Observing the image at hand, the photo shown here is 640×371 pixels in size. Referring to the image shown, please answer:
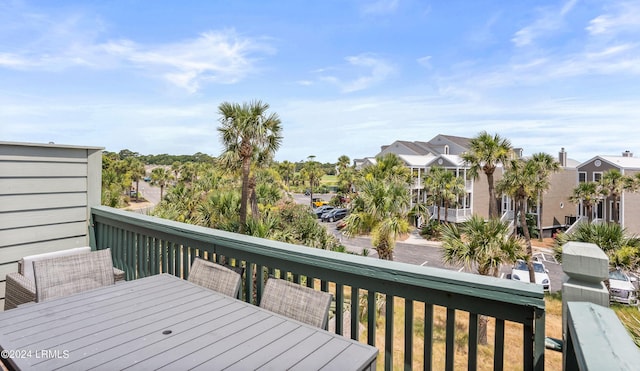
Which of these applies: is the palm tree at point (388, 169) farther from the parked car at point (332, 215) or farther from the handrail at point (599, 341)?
the handrail at point (599, 341)

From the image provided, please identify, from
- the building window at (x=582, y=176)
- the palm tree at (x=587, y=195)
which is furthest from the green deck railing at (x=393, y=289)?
the building window at (x=582, y=176)

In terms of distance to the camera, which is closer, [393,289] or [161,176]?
[393,289]

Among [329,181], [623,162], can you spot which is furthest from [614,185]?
[329,181]

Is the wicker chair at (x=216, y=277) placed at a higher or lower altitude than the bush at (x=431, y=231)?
higher

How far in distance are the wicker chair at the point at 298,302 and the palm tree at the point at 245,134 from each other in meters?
11.8

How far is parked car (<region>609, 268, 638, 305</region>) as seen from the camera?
13.4 meters

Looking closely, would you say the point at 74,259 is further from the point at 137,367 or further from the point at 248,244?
the point at 137,367

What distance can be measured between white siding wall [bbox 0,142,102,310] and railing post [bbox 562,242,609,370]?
4.58 meters

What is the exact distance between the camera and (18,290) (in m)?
2.94

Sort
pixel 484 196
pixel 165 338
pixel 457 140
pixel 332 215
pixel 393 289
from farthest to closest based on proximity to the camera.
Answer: pixel 457 140
pixel 332 215
pixel 484 196
pixel 393 289
pixel 165 338

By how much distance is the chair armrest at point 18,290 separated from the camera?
2.78 m

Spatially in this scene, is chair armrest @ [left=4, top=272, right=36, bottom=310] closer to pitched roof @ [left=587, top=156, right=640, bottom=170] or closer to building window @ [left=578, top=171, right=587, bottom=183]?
pitched roof @ [left=587, top=156, right=640, bottom=170]

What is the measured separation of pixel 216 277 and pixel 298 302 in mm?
720

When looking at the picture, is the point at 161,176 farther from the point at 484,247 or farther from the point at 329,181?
the point at 484,247
